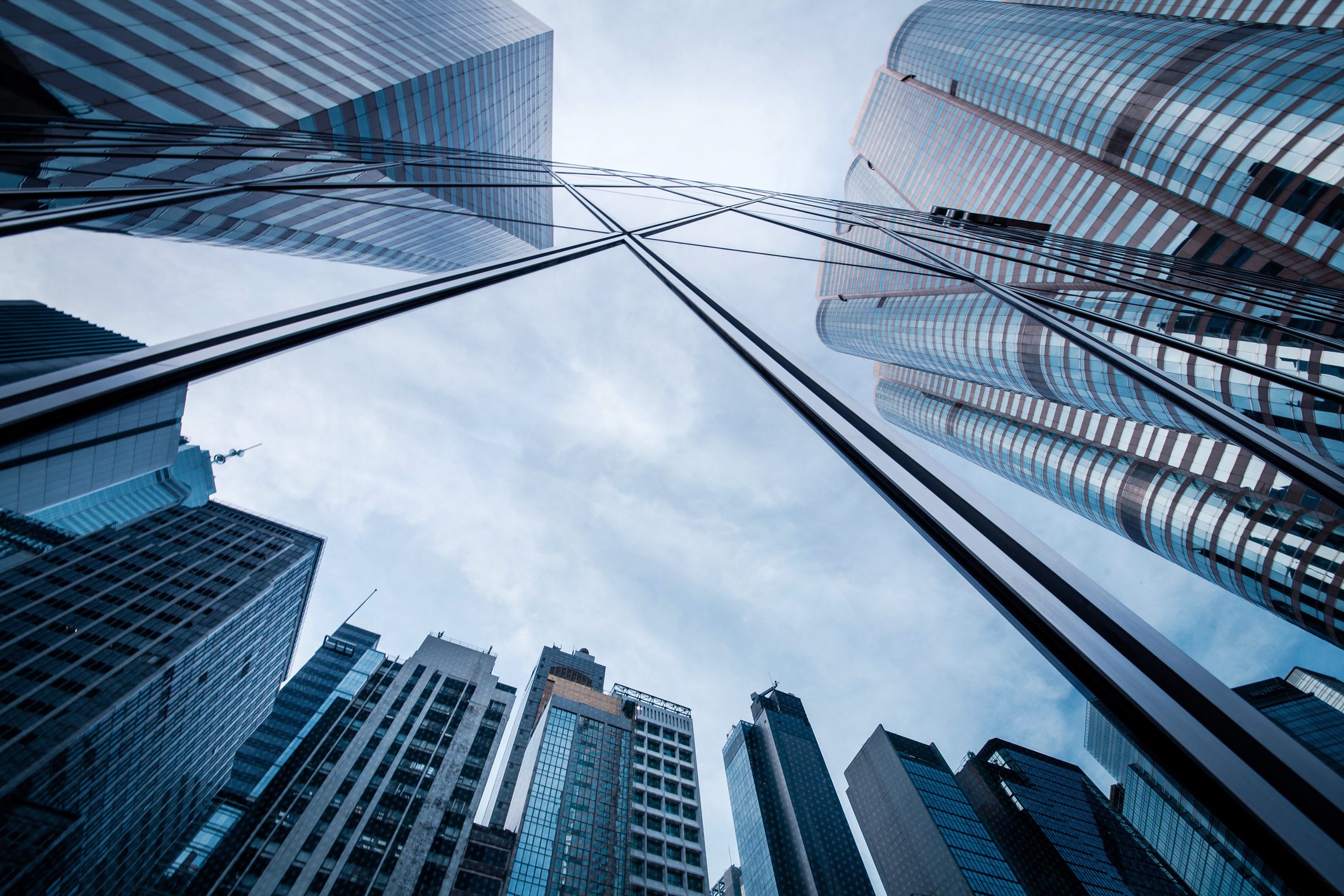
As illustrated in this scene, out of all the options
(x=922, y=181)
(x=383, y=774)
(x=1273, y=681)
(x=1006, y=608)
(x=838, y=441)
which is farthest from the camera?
(x=1273, y=681)

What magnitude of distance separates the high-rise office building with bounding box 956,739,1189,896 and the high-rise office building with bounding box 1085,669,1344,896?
515 cm

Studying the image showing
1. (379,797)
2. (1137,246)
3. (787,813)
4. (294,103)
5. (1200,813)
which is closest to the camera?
(294,103)

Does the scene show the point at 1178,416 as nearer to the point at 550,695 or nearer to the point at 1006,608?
the point at 1006,608

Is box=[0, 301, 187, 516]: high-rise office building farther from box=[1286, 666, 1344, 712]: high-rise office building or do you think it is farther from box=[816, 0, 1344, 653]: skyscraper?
box=[1286, 666, 1344, 712]: high-rise office building

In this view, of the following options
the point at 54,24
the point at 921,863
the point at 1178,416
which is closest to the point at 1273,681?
the point at 921,863

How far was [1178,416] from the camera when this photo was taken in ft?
128

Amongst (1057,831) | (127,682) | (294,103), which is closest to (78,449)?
(294,103)

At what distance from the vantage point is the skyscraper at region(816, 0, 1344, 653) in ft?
102

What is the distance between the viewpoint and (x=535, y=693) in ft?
309

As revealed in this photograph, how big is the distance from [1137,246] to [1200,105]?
38.3ft

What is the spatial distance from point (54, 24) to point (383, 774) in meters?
66.3

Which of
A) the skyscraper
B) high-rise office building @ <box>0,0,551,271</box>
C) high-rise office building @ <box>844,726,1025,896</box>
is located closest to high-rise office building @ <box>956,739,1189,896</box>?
high-rise office building @ <box>844,726,1025,896</box>

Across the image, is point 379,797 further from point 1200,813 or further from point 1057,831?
point 1057,831

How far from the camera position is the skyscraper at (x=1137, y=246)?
31078 mm
